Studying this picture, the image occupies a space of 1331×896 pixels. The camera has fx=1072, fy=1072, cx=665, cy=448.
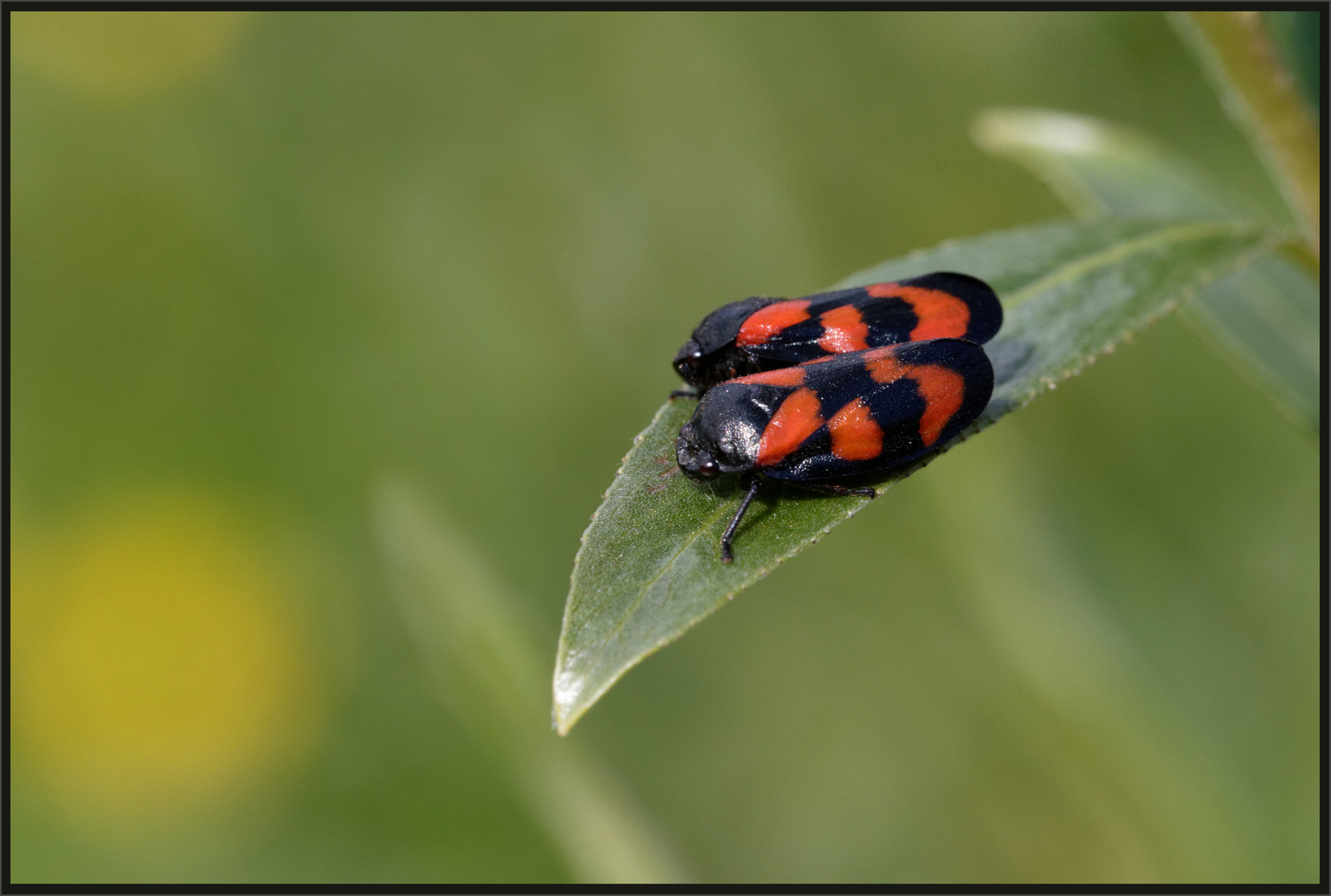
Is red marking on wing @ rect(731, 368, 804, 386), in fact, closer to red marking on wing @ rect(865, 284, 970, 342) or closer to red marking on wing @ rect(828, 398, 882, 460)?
red marking on wing @ rect(828, 398, 882, 460)

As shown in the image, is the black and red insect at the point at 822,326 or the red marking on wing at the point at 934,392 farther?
the black and red insect at the point at 822,326

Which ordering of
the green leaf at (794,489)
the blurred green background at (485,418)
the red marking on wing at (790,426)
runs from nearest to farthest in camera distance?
1. the green leaf at (794,489)
2. the red marking on wing at (790,426)
3. the blurred green background at (485,418)

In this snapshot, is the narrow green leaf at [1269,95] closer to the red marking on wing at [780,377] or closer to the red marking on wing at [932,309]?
the red marking on wing at [932,309]

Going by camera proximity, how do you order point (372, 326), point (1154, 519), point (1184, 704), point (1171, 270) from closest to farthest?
point (1171, 270), point (1184, 704), point (1154, 519), point (372, 326)

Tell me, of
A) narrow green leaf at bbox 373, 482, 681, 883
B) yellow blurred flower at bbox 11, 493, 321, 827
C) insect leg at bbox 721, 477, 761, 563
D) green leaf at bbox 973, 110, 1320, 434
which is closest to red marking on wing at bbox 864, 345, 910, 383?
insect leg at bbox 721, 477, 761, 563

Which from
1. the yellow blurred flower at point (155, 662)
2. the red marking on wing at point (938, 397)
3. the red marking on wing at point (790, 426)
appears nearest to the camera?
the red marking on wing at point (938, 397)

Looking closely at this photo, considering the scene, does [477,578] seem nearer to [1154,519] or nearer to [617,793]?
[617,793]

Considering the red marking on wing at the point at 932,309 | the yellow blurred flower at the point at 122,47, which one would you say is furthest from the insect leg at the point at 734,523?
the yellow blurred flower at the point at 122,47

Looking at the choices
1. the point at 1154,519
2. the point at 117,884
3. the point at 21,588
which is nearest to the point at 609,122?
the point at 1154,519
